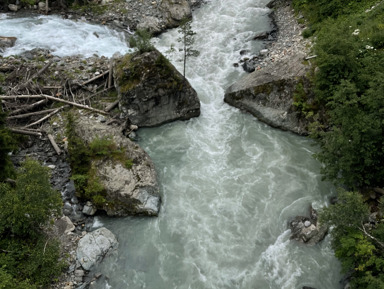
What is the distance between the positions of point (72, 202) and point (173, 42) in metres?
15.4

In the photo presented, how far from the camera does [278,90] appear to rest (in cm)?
1844

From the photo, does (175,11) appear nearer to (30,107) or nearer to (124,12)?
(124,12)

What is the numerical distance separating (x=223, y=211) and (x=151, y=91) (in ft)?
26.2

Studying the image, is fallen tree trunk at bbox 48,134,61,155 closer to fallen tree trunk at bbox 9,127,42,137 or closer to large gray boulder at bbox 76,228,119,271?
fallen tree trunk at bbox 9,127,42,137

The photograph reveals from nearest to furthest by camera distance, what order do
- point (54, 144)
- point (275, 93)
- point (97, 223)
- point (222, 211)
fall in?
point (97, 223), point (222, 211), point (54, 144), point (275, 93)

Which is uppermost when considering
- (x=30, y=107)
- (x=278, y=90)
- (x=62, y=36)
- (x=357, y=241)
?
(x=62, y=36)

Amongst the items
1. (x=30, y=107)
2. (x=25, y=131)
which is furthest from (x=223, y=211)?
(x=30, y=107)

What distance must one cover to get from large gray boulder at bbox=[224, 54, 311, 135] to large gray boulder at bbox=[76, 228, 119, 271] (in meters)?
10.8

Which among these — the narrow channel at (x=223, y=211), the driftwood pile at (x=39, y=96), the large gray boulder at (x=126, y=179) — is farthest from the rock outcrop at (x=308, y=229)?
the driftwood pile at (x=39, y=96)

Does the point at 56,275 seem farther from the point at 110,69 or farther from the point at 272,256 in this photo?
the point at 110,69

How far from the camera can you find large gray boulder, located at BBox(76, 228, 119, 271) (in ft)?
41.5

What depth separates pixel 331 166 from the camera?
45.8ft

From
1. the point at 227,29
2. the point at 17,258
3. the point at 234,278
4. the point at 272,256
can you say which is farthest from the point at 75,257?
the point at 227,29

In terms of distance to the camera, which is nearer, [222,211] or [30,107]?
[222,211]
